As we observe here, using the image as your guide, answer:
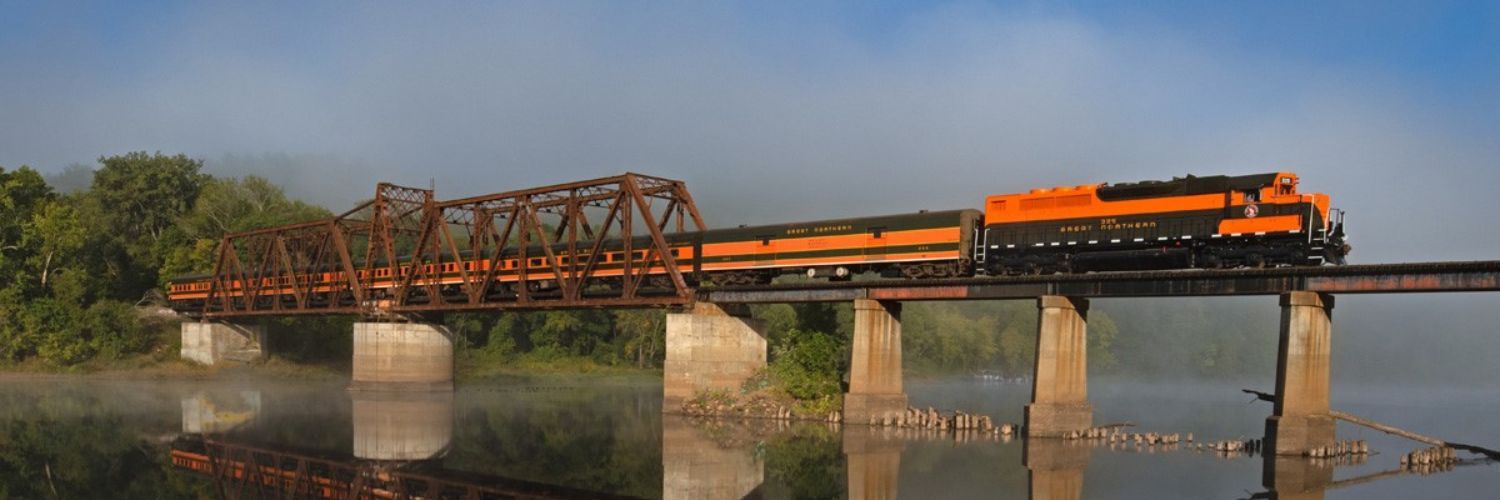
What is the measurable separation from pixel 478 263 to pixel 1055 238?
38258 mm

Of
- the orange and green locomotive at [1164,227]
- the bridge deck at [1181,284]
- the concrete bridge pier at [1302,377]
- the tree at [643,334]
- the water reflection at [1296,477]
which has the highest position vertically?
the orange and green locomotive at [1164,227]

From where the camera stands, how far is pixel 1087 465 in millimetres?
37281

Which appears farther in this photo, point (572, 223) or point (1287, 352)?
point (572, 223)

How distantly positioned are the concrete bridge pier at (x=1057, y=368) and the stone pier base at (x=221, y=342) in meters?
72.7

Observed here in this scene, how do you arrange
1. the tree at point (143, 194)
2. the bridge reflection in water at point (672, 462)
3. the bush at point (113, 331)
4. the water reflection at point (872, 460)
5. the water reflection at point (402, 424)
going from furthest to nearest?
the tree at point (143, 194) → the bush at point (113, 331) → the water reflection at point (402, 424) → the water reflection at point (872, 460) → the bridge reflection in water at point (672, 462)

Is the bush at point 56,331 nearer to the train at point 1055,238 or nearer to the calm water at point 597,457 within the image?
the calm water at point 597,457

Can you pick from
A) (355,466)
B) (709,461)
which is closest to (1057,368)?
(709,461)

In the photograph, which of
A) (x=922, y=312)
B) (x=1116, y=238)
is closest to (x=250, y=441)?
(x=1116, y=238)

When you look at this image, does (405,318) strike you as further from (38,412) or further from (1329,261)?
(1329,261)

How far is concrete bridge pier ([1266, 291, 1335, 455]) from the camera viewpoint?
39.7 metres

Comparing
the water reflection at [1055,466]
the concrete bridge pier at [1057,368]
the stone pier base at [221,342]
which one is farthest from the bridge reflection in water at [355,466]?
the stone pier base at [221,342]

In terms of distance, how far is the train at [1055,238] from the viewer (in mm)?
42156

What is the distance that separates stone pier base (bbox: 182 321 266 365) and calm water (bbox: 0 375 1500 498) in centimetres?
3088

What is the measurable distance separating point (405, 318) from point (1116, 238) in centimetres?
4837
